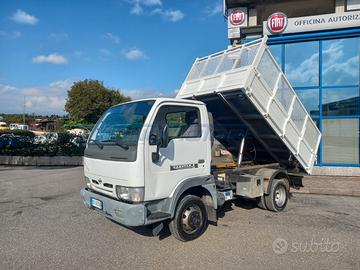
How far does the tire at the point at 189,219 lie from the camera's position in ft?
14.4

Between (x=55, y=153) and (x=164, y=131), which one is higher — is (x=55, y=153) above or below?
below

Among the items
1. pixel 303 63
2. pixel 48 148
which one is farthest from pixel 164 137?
pixel 48 148

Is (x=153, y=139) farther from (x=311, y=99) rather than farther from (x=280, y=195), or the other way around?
(x=311, y=99)

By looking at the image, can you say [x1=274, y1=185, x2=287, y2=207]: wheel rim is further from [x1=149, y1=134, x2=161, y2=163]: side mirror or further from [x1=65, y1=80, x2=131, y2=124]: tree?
[x1=65, y1=80, x2=131, y2=124]: tree

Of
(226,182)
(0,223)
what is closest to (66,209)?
(0,223)

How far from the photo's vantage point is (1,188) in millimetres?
8875

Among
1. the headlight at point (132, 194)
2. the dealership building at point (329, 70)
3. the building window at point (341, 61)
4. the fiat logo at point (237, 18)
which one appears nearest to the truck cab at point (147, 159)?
the headlight at point (132, 194)

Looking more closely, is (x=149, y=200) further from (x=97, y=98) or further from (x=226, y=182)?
(x=97, y=98)

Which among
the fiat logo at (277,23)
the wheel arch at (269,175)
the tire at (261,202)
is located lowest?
the tire at (261,202)

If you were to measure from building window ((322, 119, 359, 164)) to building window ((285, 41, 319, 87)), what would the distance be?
71.2 inches

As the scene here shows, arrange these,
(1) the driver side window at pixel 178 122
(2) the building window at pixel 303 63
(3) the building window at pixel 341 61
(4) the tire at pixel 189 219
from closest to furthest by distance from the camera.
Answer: (1) the driver side window at pixel 178 122
(4) the tire at pixel 189 219
(3) the building window at pixel 341 61
(2) the building window at pixel 303 63

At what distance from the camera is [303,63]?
11109mm

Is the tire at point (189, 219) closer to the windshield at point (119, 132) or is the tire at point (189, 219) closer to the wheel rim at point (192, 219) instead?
the wheel rim at point (192, 219)

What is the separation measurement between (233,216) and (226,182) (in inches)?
32.6
